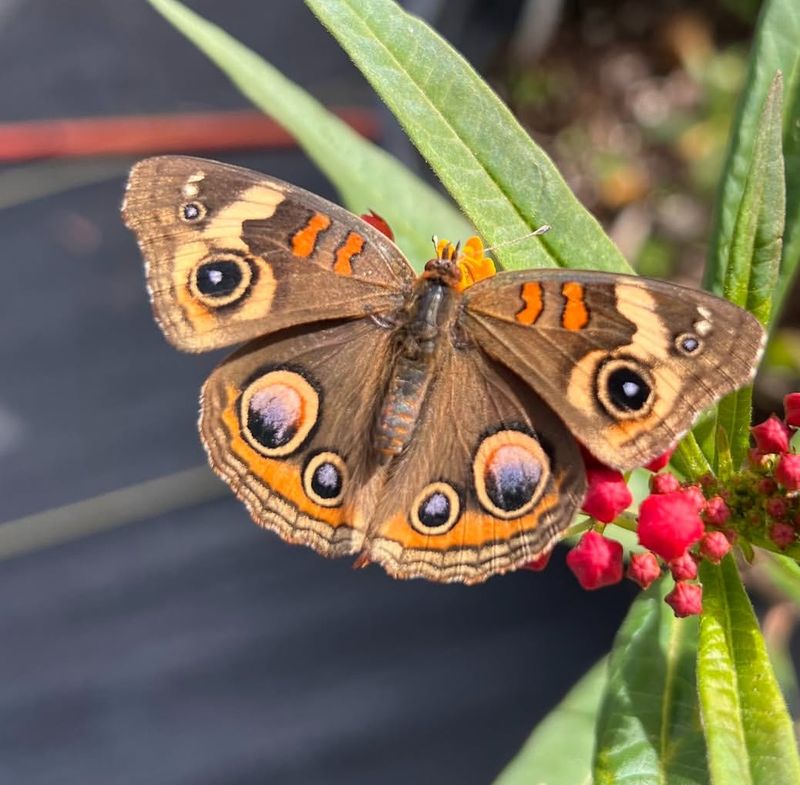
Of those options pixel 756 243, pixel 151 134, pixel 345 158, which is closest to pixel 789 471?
pixel 756 243

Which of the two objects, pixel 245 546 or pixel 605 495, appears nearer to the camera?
pixel 605 495

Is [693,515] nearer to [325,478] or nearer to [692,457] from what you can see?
[692,457]

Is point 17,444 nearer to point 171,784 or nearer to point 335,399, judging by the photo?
point 171,784

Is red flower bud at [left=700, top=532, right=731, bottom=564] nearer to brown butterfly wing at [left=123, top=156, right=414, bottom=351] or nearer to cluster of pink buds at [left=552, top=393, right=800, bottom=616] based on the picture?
cluster of pink buds at [left=552, top=393, right=800, bottom=616]

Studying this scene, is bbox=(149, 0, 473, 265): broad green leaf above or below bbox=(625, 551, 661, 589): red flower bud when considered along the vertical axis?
above

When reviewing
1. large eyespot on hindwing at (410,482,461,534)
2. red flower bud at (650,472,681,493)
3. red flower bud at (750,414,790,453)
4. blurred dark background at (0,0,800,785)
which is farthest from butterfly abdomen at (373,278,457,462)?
blurred dark background at (0,0,800,785)

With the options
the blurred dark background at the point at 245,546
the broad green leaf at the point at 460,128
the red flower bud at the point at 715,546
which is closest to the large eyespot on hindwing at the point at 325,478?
the broad green leaf at the point at 460,128
